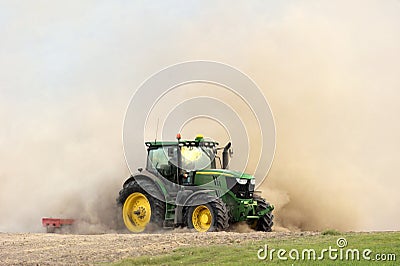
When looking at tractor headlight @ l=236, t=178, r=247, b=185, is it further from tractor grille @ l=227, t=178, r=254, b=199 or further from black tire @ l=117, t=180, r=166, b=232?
black tire @ l=117, t=180, r=166, b=232

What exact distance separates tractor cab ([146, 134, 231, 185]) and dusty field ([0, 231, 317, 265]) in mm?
3943

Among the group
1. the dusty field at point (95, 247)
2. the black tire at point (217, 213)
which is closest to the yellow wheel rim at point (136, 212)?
the black tire at point (217, 213)

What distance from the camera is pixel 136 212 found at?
2347 centimetres

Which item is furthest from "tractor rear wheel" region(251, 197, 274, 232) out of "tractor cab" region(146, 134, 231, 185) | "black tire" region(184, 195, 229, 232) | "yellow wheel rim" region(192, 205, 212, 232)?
"tractor cab" region(146, 134, 231, 185)

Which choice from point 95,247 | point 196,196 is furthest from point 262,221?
point 95,247

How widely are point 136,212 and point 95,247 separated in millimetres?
6051

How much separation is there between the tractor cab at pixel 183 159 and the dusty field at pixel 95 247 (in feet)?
12.9

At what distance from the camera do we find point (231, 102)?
1155 inches

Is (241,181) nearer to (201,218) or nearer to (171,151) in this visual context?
(201,218)

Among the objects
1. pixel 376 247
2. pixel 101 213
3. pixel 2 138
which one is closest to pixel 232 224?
pixel 101 213

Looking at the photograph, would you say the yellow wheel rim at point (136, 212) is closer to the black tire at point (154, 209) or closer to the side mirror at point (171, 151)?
the black tire at point (154, 209)

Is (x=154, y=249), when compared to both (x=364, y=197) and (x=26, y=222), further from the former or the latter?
(x=364, y=197)

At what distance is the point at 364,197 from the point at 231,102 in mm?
6527

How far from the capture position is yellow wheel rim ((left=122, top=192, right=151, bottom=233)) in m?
23.3
